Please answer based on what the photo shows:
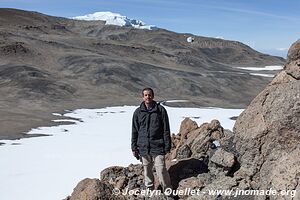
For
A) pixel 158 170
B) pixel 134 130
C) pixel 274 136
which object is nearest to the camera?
pixel 274 136

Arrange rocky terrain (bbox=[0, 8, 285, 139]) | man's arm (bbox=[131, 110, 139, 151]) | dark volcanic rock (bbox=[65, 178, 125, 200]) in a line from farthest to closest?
rocky terrain (bbox=[0, 8, 285, 139]) < man's arm (bbox=[131, 110, 139, 151]) < dark volcanic rock (bbox=[65, 178, 125, 200])

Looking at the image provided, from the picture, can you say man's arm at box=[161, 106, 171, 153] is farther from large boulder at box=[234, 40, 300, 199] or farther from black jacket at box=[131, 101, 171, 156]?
large boulder at box=[234, 40, 300, 199]

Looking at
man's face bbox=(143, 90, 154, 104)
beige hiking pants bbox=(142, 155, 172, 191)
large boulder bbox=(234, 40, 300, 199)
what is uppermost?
man's face bbox=(143, 90, 154, 104)

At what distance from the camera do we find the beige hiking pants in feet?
24.6

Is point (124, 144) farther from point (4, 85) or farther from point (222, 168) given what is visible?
point (4, 85)

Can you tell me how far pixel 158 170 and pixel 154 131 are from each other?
72 cm

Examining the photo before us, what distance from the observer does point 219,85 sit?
5653 cm

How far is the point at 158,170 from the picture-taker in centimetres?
754

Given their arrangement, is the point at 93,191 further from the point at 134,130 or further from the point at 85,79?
the point at 85,79

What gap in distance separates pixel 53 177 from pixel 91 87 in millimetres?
33187

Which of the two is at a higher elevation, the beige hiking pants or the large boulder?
the large boulder

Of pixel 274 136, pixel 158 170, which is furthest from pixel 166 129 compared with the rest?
pixel 274 136

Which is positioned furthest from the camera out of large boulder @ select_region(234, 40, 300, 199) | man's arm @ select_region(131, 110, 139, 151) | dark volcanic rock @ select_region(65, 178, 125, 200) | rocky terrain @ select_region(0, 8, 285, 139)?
rocky terrain @ select_region(0, 8, 285, 139)

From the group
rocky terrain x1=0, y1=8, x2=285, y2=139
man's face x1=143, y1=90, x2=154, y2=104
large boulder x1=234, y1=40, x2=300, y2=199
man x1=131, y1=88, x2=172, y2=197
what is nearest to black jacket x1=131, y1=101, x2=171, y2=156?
man x1=131, y1=88, x2=172, y2=197
